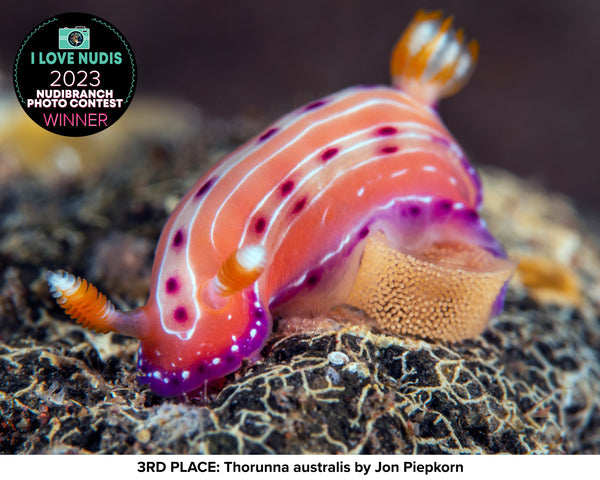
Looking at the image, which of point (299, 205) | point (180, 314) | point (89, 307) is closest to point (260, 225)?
point (299, 205)

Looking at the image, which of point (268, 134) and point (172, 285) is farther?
point (268, 134)

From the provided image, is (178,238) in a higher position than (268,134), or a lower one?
lower

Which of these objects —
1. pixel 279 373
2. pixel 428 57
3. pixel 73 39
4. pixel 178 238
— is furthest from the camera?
pixel 428 57

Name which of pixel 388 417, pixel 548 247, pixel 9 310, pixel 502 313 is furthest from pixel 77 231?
pixel 548 247

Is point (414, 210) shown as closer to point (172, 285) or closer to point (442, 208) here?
point (442, 208)

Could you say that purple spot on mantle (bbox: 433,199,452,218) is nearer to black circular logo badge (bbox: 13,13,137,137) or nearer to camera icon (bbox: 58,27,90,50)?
black circular logo badge (bbox: 13,13,137,137)

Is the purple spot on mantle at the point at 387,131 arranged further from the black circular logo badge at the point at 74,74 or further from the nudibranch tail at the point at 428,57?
the black circular logo badge at the point at 74,74
